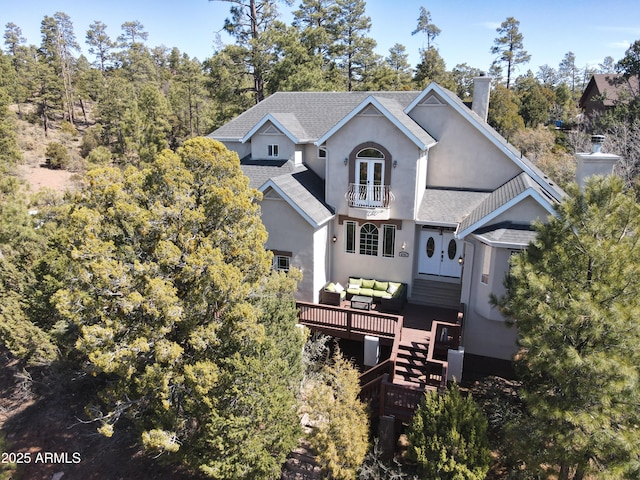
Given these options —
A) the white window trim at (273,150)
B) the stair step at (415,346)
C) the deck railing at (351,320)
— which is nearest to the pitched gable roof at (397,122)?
the white window trim at (273,150)

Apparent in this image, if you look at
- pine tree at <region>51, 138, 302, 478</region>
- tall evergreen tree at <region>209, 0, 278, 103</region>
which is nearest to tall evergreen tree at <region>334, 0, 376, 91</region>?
tall evergreen tree at <region>209, 0, 278, 103</region>

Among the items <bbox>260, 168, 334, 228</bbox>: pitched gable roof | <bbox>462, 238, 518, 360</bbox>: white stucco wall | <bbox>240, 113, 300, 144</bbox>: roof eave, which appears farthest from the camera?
<bbox>240, 113, 300, 144</bbox>: roof eave

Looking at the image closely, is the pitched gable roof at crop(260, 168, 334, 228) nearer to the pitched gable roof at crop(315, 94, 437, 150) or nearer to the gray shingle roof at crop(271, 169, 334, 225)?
the gray shingle roof at crop(271, 169, 334, 225)

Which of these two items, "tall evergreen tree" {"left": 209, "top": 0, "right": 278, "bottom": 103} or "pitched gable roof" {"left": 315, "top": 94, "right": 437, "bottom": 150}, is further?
"tall evergreen tree" {"left": 209, "top": 0, "right": 278, "bottom": 103}

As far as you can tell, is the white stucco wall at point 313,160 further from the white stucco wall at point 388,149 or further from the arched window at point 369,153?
the arched window at point 369,153

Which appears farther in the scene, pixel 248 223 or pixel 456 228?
pixel 456 228

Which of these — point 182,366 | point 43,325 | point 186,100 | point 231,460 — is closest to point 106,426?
point 182,366

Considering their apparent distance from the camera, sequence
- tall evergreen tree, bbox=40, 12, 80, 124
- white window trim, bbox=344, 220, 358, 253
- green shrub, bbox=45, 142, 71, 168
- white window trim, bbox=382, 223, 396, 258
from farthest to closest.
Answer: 1. tall evergreen tree, bbox=40, 12, 80, 124
2. green shrub, bbox=45, 142, 71, 168
3. white window trim, bbox=344, 220, 358, 253
4. white window trim, bbox=382, 223, 396, 258

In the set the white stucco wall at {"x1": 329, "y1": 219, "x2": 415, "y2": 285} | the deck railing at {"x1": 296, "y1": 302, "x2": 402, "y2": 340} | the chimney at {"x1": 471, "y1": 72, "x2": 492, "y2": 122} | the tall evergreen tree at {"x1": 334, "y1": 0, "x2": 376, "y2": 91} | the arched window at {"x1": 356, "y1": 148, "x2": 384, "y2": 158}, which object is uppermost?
the tall evergreen tree at {"x1": 334, "y1": 0, "x2": 376, "y2": 91}

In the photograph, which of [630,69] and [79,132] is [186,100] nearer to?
[79,132]
